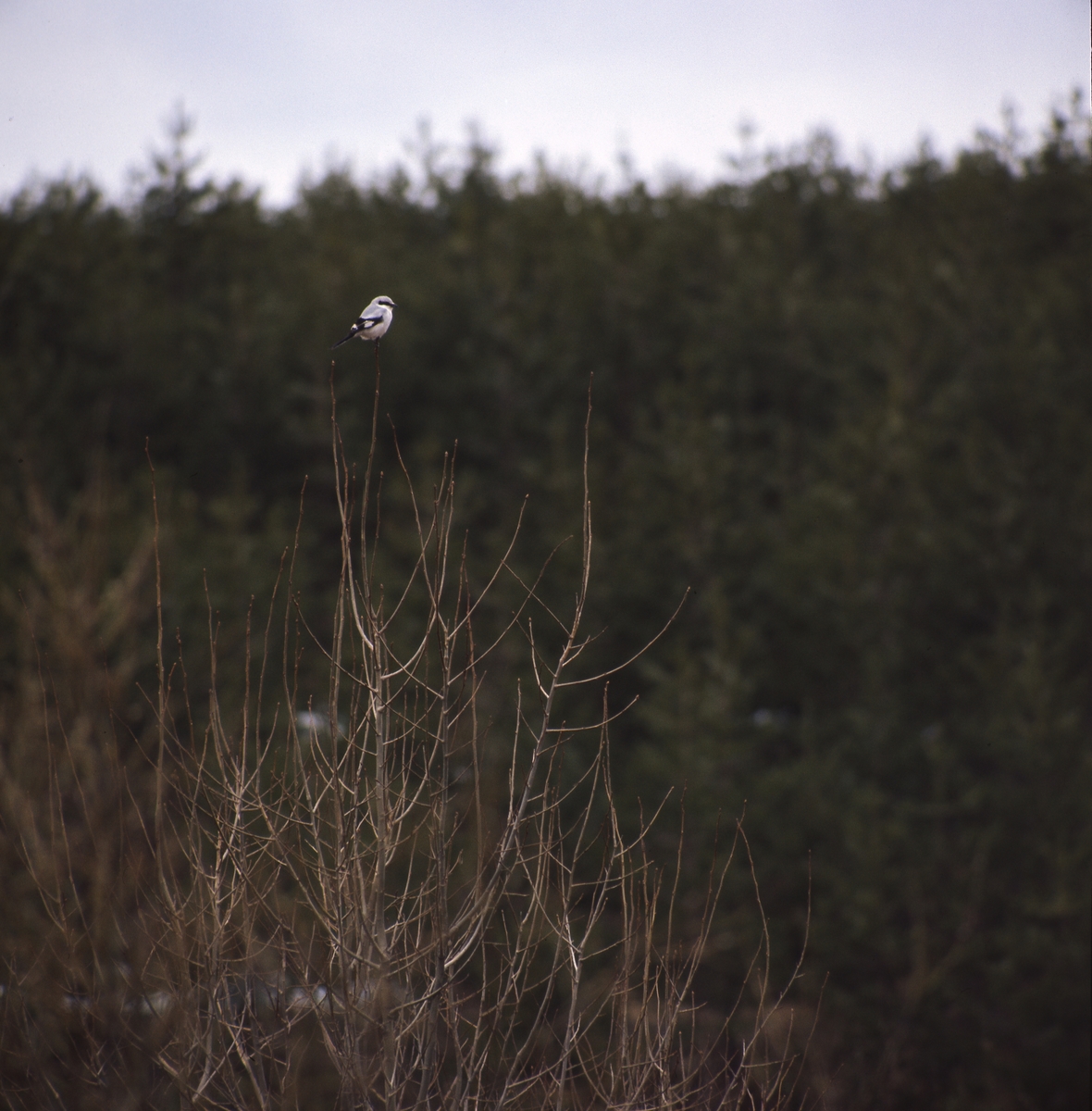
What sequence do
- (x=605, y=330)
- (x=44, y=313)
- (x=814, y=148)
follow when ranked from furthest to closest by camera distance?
(x=814, y=148), (x=605, y=330), (x=44, y=313)

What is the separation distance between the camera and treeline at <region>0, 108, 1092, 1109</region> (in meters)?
9.41

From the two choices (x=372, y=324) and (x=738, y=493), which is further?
(x=738, y=493)

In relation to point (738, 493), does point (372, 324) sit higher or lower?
higher

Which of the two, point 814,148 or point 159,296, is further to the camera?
point 814,148

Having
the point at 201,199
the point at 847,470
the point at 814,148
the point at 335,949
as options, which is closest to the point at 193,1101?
the point at 335,949

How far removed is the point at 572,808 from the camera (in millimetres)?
10438

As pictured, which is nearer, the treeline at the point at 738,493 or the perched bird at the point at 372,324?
the perched bird at the point at 372,324

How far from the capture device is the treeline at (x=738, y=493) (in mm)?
9414

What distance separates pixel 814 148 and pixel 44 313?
48.4 ft

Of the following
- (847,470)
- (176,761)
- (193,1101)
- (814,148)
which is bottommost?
(193,1101)

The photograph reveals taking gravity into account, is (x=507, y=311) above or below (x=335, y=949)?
above

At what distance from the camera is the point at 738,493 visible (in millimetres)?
12875

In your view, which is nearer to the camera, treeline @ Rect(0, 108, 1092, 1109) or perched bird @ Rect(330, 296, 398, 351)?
perched bird @ Rect(330, 296, 398, 351)

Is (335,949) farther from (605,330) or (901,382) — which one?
(605,330)
